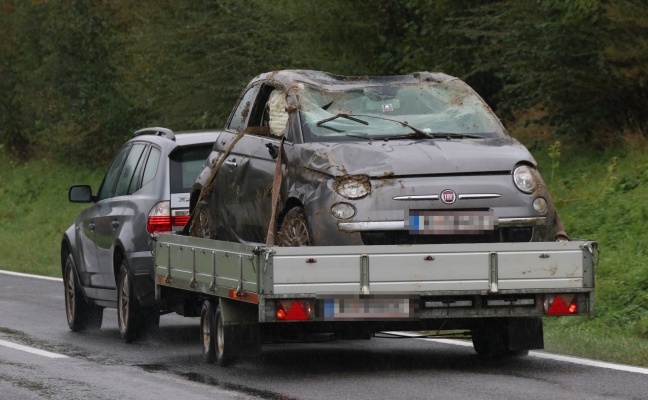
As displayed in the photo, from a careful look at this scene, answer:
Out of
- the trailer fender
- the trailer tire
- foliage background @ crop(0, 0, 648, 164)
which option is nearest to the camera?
the trailer fender

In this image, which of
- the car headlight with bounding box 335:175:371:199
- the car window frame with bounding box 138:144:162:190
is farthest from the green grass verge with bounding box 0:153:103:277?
the car headlight with bounding box 335:175:371:199

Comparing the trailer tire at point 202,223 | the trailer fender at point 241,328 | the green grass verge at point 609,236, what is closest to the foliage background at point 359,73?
the green grass verge at point 609,236

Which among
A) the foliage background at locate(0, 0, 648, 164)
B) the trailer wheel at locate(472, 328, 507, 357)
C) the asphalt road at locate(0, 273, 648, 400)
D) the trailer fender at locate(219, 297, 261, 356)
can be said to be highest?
the foliage background at locate(0, 0, 648, 164)

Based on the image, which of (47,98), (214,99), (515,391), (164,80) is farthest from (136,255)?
(47,98)

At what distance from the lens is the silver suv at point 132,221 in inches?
512

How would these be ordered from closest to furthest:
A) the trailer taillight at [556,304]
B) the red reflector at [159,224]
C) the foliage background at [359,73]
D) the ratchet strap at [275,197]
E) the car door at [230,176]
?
1. the trailer taillight at [556,304]
2. the ratchet strap at [275,197]
3. the car door at [230,176]
4. the red reflector at [159,224]
5. the foliage background at [359,73]

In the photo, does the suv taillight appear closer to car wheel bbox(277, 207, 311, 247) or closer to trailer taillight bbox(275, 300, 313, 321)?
car wheel bbox(277, 207, 311, 247)

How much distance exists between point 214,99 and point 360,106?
971 inches

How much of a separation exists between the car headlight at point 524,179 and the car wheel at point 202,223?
2.95 meters

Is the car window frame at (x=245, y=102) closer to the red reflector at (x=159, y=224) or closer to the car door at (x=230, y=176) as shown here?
the car door at (x=230, y=176)

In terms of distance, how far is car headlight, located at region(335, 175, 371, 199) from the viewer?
32.1 ft

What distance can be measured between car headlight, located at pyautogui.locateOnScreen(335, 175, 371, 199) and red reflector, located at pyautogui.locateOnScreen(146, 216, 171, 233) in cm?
346

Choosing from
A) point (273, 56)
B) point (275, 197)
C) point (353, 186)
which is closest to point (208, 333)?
point (275, 197)

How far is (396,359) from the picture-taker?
1106cm
